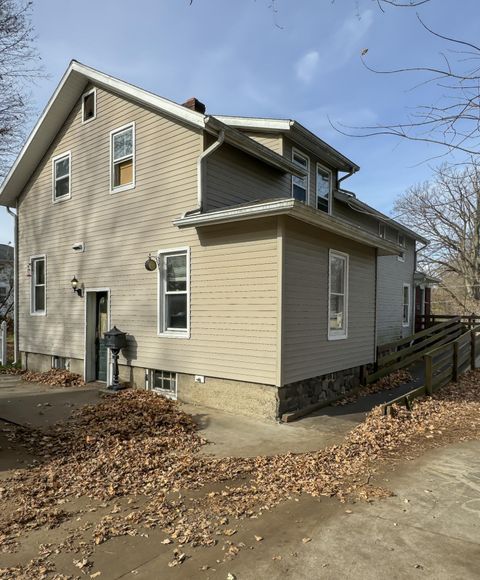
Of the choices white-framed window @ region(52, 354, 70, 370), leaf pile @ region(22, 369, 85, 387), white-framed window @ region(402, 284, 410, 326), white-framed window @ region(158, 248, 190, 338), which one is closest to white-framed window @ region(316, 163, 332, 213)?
white-framed window @ region(158, 248, 190, 338)

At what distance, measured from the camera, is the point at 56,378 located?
35.6ft

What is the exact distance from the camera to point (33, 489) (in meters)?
4.40

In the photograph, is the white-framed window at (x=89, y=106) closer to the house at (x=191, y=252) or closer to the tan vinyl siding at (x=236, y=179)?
the house at (x=191, y=252)

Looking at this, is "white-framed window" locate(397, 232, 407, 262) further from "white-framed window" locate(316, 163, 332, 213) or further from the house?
"white-framed window" locate(316, 163, 332, 213)

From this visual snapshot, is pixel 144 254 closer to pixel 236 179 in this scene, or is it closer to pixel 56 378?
pixel 236 179

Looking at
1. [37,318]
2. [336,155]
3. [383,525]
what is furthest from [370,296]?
[37,318]

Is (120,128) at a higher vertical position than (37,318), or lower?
higher

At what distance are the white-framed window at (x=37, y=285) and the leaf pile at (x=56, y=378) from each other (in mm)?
1993

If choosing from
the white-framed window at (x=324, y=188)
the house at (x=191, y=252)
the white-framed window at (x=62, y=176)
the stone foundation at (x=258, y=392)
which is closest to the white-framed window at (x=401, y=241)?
the house at (x=191, y=252)

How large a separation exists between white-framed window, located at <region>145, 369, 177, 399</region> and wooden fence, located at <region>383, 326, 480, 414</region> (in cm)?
430

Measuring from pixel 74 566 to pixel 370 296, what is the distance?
8.77m

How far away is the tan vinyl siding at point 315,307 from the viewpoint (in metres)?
7.25

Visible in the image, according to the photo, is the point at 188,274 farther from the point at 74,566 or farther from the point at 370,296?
the point at 74,566

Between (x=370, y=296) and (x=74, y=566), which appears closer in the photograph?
(x=74, y=566)
